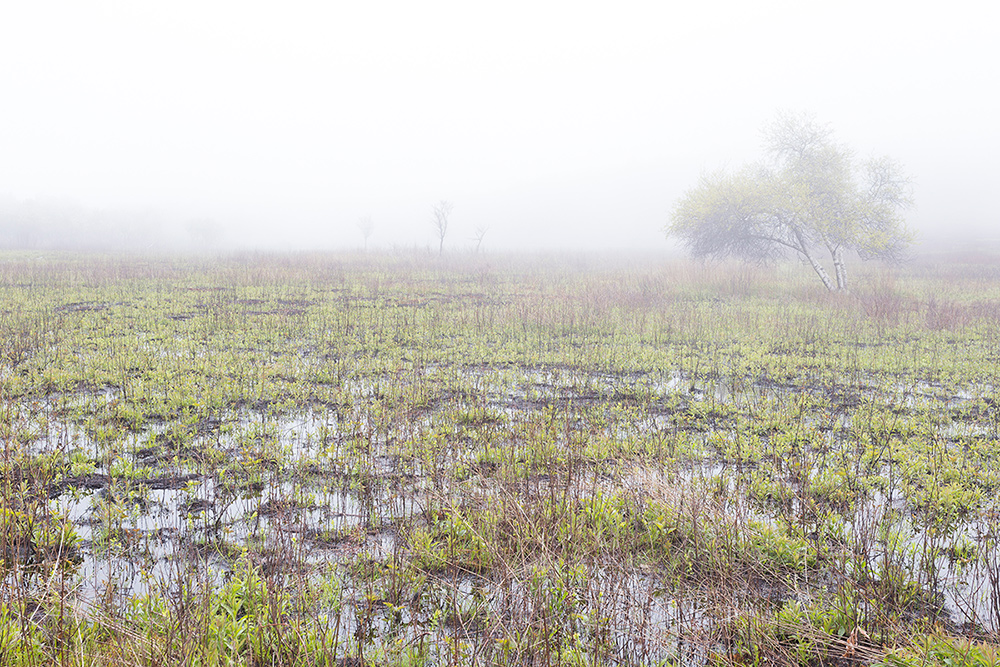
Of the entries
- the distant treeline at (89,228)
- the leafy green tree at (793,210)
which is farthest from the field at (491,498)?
the distant treeline at (89,228)

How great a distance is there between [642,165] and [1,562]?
18230 cm

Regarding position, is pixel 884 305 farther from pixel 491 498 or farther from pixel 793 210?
pixel 491 498

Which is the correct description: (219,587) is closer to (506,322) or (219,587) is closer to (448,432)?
(448,432)

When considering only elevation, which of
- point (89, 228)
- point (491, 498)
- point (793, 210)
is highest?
point (89, 228)

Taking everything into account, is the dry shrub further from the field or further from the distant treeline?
the distant treeline

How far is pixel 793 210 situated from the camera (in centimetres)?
2484

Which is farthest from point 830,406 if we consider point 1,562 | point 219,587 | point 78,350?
point 78,350

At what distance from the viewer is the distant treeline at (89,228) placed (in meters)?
86.1

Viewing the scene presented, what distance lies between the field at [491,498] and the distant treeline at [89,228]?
299ft

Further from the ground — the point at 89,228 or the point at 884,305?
the point at 89,228

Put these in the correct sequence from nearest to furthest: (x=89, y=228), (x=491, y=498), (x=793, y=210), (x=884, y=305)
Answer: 1. (x=491, y=498)
2. (x=884, y=305)
3. (x=793, y=210)
4. (x=89, y=228)

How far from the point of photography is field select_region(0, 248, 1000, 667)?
3.30 m

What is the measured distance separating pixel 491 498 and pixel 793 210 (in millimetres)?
25964

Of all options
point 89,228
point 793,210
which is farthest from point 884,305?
point 89,228
